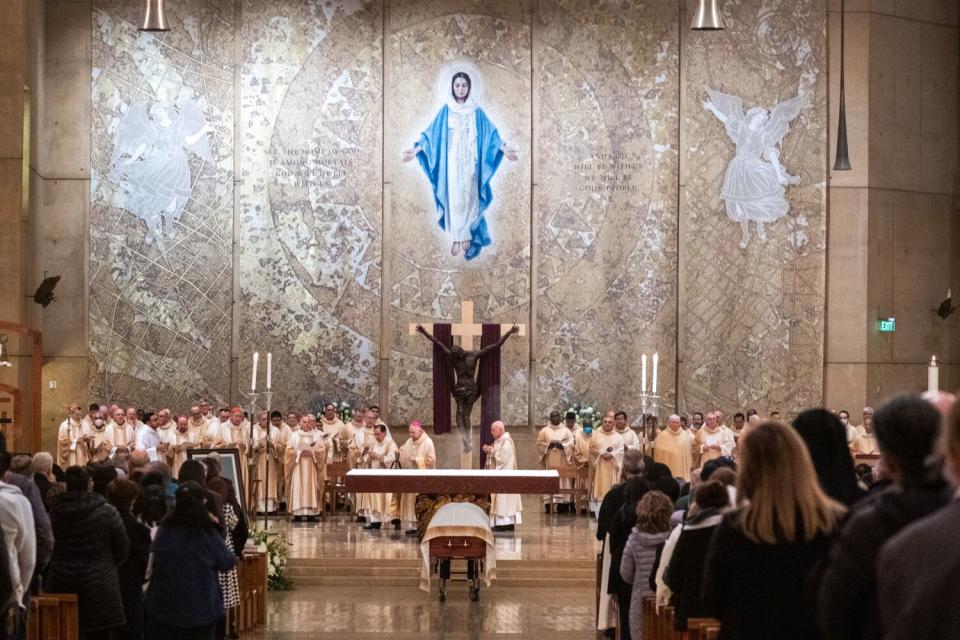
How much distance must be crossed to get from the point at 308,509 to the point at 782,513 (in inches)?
586

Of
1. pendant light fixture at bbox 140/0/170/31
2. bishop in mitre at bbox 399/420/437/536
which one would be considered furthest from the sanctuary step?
pendant light fixture at bbox 140/0/170/31

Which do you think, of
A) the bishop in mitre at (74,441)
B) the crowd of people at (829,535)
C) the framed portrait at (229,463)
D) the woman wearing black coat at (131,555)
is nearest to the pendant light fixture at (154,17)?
the bishop in mitre at (74,441)

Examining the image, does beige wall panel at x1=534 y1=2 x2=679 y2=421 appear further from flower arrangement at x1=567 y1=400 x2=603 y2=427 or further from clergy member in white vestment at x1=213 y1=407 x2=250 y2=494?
clergy member in white vestment at x1=213 y1=407 x2=250 y2=494

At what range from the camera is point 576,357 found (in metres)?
22.1

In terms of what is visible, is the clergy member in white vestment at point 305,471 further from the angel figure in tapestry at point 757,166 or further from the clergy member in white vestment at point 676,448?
the angel figure in tapestry at point 757,166

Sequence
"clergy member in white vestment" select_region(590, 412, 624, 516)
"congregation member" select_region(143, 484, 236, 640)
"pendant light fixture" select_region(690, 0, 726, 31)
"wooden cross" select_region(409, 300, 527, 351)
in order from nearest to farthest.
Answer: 1. "congregation member" select_region(143, 484, 236, 640)
2. "pendant light fixture" select_region(690, 0, 726, 31)
3. "wooden cross" select_region(409, 300, 527, 351)
4. "clergy member in white vestment" select_region(590, 412, 624, 516)

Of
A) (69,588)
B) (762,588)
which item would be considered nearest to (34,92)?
(69,588)

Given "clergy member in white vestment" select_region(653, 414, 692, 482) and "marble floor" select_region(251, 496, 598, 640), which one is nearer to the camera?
"marble floor" select_region(251, 496, 598, 640)

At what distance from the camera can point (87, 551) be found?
7.79 meters

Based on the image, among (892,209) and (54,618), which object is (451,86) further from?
(54,618)

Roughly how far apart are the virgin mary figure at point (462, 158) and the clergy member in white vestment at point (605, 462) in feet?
13.8

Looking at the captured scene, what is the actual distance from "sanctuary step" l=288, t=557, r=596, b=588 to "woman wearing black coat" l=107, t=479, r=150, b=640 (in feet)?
20.0

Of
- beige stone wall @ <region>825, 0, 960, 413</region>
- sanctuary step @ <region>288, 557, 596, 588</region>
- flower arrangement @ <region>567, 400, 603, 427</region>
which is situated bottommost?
sanctuary step @ <region>288, 557, 596, 588</region>

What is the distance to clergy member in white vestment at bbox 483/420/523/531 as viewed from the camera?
1738cm
